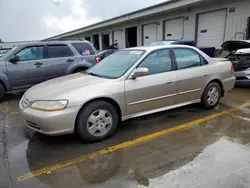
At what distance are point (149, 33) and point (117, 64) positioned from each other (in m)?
14.8

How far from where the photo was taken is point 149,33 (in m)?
18.1

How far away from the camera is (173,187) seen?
2.44 m

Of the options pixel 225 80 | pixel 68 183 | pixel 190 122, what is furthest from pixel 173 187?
pixel 225 80

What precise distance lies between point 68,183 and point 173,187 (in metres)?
1.23

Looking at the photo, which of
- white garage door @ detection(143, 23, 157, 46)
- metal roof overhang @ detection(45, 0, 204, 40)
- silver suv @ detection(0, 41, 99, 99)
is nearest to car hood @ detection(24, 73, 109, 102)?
silver suv @ detection(0, 41, 99, 99)

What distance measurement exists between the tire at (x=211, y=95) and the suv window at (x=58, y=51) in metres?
4.53

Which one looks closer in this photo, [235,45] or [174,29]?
[235,45]

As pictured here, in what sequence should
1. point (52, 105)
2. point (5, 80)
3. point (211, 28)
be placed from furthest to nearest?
point (211, 28), point (5, 80), point (52, 105)

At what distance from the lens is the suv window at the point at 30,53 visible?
6.51 metres

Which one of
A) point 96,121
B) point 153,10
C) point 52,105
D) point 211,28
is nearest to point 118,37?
point 153,10

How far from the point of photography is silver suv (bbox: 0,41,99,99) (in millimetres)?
6336

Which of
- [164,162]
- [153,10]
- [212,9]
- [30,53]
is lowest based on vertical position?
[164,162]

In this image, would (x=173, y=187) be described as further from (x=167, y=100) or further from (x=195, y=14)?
(x=195, y=14)

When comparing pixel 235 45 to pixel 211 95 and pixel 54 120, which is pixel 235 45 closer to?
pixel 211 95
